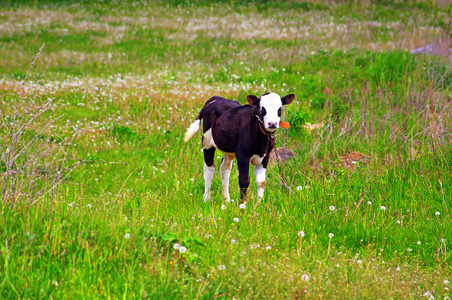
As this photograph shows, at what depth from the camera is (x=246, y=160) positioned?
6184 millimetres

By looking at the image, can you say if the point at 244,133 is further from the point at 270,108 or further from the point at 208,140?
the point at 208,140

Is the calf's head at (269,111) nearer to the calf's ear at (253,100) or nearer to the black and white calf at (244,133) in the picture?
the black and white calf at (244,133)

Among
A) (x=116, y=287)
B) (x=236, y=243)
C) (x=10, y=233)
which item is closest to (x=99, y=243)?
(x=116, y=287)

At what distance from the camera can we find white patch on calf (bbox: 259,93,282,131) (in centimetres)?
577

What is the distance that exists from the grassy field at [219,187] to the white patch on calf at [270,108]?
1.09 metres

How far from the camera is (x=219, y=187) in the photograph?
7.38m

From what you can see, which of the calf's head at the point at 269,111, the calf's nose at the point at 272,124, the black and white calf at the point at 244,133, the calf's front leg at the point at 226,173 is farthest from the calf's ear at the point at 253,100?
the calf's front leg at the point at 226,173

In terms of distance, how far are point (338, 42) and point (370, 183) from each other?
46.9ft

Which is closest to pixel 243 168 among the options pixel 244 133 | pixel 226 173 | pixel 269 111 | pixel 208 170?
pixel 244 133

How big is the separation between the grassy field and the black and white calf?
425 millimetres

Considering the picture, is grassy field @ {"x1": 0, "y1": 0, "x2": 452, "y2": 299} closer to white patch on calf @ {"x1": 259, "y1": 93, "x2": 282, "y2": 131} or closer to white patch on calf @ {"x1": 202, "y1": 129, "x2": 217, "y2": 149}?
white patch on calf @ {"x1": 202, "y1": 129, "x2": 217, "y2": 149}

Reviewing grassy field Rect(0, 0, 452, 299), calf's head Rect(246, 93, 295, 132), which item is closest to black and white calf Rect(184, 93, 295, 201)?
calf's head Rect(246, 93, 295, 132)

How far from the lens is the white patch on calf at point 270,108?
18.9 ft

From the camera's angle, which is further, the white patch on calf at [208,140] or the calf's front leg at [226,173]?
the white patch on calf at [208,140]
